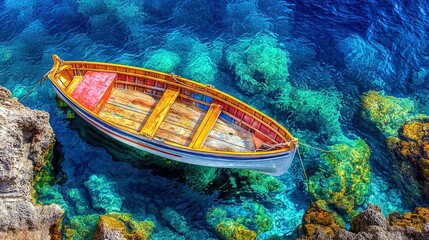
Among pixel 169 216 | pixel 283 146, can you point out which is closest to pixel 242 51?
pixel 283 146

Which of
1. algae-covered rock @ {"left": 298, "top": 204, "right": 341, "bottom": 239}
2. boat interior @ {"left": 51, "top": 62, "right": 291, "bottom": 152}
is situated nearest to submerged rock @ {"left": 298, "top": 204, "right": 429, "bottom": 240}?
algae-covered rock @ {"left": 298, "top": 204, "right": 341, "bottom": 239}

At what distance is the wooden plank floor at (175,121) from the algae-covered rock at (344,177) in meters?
3.77

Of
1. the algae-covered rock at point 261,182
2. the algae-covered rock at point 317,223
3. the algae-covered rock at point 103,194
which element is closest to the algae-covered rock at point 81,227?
the algae-covered rock at point 103,194

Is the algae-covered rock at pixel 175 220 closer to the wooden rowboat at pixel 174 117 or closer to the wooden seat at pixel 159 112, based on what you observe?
the wooden rowboat at pixel 174 117

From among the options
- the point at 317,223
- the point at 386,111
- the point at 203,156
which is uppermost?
the point at 386,111

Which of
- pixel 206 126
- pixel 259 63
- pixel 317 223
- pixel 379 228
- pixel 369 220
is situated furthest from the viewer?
pixel 259 63

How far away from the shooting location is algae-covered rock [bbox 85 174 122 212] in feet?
58.5

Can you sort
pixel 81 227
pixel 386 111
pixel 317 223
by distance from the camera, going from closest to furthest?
1. pixel 81 227
2. pixel 317 223
3. pixel 386 111

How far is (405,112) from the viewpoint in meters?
21.5

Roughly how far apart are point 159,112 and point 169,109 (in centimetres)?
71

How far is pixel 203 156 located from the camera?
17.3m

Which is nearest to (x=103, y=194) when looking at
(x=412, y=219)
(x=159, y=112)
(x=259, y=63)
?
(x=159, y=112)

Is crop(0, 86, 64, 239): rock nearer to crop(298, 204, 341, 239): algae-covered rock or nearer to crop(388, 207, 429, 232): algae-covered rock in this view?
crop(298, 204, 341, 239): algae-covered rock

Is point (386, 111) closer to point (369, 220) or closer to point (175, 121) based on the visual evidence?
point (369, 220)
